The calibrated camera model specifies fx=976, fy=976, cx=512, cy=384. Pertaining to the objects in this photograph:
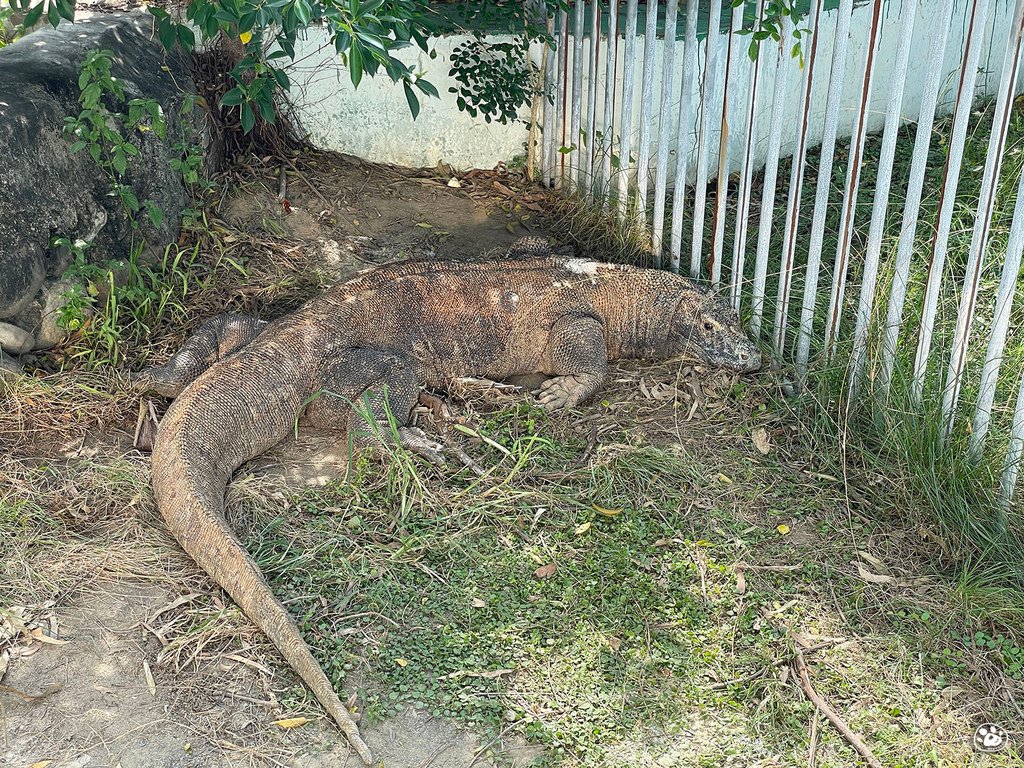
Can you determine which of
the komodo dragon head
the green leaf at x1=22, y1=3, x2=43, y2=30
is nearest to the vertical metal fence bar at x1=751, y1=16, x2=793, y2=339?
the komodo dragon head

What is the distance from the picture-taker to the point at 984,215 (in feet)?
12.2

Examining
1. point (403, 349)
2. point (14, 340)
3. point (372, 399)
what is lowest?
point (372, 399)

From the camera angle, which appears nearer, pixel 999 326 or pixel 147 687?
pixel 147 687

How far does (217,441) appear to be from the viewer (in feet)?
13.8

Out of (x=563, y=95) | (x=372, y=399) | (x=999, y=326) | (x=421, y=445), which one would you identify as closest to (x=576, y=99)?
(x=563, y=95)

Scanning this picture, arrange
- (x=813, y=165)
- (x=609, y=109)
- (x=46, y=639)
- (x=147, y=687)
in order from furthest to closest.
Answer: (x=813, y=165) → (x=609, y=109) → (x=46, y=639) → (x=147, y=687)

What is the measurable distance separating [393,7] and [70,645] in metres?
2.84

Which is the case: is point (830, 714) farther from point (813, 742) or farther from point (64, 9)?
point (64, 9)

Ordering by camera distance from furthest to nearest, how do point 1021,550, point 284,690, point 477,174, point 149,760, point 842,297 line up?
point 477,174 → point 842,297 → point 1021,550 → point 284,690 → point 149,760

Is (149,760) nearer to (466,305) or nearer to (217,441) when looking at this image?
(217,441)

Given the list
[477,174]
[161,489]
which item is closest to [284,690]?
[161,489]

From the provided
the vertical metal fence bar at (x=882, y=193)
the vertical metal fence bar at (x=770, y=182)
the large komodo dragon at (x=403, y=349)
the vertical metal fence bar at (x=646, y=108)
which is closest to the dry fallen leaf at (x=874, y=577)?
the vertical metal fence bar at (x=882, y=193)

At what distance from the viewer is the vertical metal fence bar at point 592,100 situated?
5.64 m

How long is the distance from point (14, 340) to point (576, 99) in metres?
3.48
